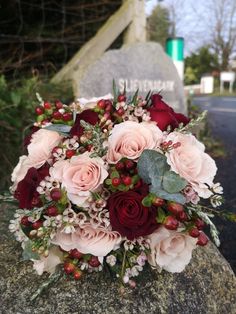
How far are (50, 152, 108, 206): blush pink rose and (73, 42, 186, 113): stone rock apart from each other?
3527mm

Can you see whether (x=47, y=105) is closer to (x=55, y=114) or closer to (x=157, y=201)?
(x=55, y=114)

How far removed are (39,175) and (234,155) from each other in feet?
16.4

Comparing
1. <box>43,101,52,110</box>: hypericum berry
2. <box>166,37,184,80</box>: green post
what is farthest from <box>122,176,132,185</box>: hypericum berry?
<box>166,37,184,80</box>: green post

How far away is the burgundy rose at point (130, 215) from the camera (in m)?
1.33

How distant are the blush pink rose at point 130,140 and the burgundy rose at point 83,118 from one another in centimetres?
13

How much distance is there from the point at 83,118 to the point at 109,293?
60 cm

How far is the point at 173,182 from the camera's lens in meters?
1.34

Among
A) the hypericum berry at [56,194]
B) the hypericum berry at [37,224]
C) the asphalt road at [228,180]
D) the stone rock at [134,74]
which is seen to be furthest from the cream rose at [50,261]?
the stone rock at [134,74]

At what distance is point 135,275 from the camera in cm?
142

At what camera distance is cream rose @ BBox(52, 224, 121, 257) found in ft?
4.49

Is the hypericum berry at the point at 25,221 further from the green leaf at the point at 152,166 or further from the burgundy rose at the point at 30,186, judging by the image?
the green leaf at the point at 152,166

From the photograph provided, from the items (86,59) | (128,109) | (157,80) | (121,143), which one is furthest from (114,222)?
(86,59)

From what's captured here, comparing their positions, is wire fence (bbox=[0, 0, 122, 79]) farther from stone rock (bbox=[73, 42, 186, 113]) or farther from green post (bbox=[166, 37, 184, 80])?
green post (bbox=[166, 37, 184, 80])

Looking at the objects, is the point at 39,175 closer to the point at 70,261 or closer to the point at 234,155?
the point at 70,261
